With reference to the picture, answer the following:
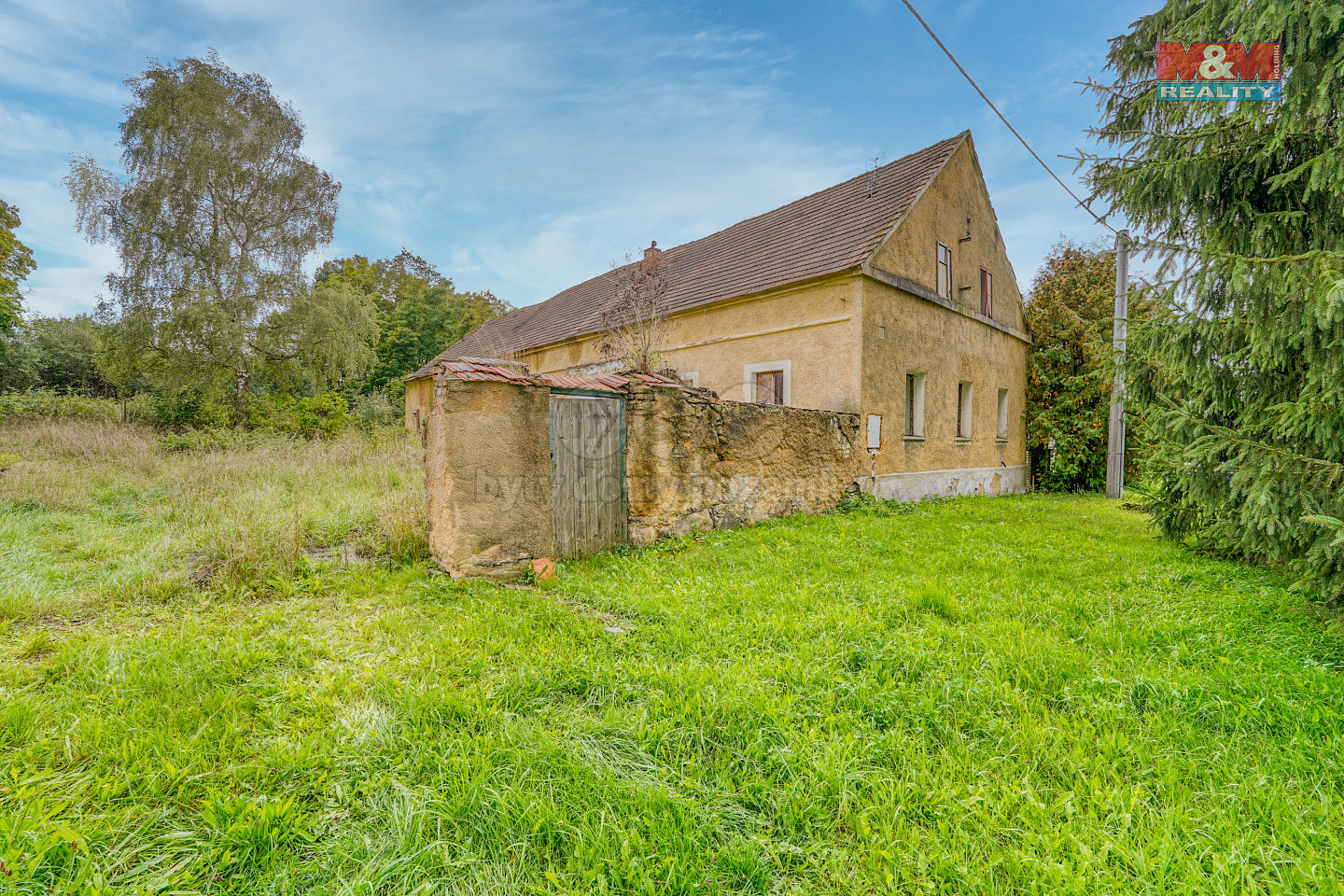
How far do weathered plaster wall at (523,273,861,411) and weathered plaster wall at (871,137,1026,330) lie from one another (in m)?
1.22

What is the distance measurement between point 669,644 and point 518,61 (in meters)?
9.17

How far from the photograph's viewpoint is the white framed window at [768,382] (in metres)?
11.1

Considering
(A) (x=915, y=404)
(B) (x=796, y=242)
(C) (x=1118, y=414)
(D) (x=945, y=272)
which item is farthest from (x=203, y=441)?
(C) (x=1118, y=414)

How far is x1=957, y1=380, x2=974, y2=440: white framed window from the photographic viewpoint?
13031 millimetres

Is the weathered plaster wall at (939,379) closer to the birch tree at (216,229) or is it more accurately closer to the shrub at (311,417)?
the shrub at (311,417)

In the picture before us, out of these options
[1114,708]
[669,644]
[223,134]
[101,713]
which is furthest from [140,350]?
[1114,708]

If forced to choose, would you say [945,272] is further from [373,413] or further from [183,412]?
[183,412]

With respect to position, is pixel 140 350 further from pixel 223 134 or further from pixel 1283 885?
pixel 1283 885

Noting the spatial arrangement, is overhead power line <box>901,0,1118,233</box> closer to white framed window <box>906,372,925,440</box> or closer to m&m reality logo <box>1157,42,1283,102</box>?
m&m reality logo <box>1157,42,1283,102</box>

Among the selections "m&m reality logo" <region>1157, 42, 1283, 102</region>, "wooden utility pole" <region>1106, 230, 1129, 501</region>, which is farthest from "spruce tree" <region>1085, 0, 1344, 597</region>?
"wooden utility pole" <region>1106, 230, 1129, 501</region>

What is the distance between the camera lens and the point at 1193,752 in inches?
96.4

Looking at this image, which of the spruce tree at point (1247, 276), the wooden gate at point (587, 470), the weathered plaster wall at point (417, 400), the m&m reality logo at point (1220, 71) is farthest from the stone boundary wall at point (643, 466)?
the weathered plaster wall at point (417, 400)

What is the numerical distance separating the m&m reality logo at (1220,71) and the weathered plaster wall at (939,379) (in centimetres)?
497

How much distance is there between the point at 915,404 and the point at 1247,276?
7562 millimetres
